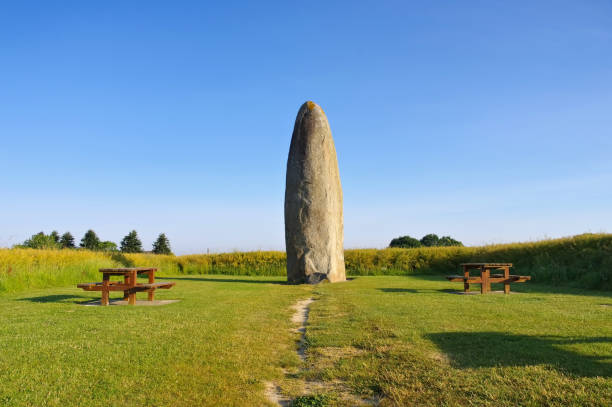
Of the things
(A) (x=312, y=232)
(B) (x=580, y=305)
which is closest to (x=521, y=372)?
(B) (x=580, y=305)

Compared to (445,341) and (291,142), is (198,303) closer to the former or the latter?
(445,341)

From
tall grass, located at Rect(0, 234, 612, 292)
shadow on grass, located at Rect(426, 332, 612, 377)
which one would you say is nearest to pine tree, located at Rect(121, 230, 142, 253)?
tall grass, located at Rect(0, 234, 612, 292)

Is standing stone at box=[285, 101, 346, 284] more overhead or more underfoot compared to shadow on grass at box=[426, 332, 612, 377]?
more overhead

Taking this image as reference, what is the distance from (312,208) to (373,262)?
757cm

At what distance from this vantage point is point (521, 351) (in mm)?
4402

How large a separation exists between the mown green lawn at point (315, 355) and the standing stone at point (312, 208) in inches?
271

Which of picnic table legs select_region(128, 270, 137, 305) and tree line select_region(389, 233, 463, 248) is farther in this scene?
tree line select_region(389, 233, 463, 248)

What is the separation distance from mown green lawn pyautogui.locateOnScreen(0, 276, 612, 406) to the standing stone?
687cm

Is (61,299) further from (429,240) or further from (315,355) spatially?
(429,240)

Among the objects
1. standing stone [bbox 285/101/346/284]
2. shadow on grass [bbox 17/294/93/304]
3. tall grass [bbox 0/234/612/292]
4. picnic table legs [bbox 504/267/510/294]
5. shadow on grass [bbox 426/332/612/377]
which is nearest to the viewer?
shadow on grass [bbox 426/332/612/377]

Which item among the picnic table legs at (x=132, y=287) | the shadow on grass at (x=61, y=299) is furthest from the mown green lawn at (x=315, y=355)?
the shadow on grass at (x=61, y=299)

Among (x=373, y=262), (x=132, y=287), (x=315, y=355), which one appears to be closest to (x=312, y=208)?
(x=132, y=287)

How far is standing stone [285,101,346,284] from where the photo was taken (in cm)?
1457

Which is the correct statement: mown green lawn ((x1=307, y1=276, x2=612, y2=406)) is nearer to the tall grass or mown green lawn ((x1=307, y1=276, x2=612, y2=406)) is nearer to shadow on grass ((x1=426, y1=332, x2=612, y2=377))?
shadow on grass ((x1=426, y1=332, x2=612, y2=377))
